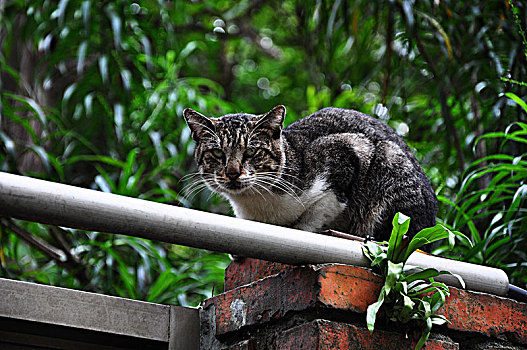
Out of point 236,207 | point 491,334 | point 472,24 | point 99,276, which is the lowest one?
point 99,276

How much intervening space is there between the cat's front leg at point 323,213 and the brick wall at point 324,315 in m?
0.45

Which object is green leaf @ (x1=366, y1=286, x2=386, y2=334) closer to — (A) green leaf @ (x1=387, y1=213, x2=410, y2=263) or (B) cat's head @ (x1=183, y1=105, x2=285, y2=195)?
(A) green leaf @ (x1=387, y1=213, x2=410, y2=263)

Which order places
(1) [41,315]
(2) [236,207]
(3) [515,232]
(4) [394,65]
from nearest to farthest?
1. (1) [41,315]
2. (2) [236,207]
3. (3) [515,232]
4. (4) [394,65]

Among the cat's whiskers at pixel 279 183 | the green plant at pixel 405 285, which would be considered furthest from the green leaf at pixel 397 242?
the cat's whiskers at pixel 279 183

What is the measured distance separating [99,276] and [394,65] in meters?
1.65

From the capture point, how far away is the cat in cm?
145

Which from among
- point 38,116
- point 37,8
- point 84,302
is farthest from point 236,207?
point 37,8

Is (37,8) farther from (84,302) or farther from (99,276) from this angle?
(84,302)

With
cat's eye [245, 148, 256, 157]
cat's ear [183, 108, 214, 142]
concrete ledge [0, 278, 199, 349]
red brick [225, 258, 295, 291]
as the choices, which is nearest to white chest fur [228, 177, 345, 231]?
cat's eye [245, 148, 256, 157]

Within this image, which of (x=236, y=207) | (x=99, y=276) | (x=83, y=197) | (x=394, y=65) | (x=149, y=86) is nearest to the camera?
(x=83, y=197)

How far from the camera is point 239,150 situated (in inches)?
63.1

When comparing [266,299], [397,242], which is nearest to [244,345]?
[266,299]

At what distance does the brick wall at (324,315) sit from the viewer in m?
0.82

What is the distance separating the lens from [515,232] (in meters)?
1.84
